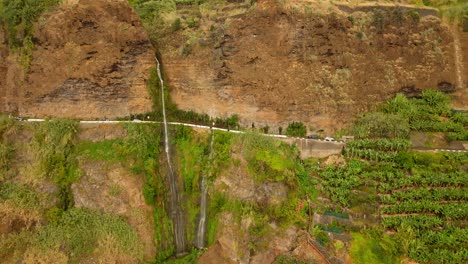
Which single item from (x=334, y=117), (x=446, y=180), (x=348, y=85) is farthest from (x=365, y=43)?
(x=446, y=180)

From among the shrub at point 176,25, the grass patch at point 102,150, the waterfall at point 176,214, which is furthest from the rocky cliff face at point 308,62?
the grass patch at point 102,150

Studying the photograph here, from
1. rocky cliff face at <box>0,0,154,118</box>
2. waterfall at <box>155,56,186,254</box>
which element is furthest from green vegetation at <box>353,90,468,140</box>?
rocky cliff face at <box>0,0,154,118</box>

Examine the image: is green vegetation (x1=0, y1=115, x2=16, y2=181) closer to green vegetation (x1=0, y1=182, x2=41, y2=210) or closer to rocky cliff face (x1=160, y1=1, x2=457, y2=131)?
green vegetation (x1=0, y1=182, x2=41, y2=210)

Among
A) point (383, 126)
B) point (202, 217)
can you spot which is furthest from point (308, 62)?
point (202, 217)

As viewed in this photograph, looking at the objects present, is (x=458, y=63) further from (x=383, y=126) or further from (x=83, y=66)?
(x=83, y=66)

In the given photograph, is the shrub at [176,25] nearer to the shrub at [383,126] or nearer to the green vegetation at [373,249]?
the shrub at [383,126]
